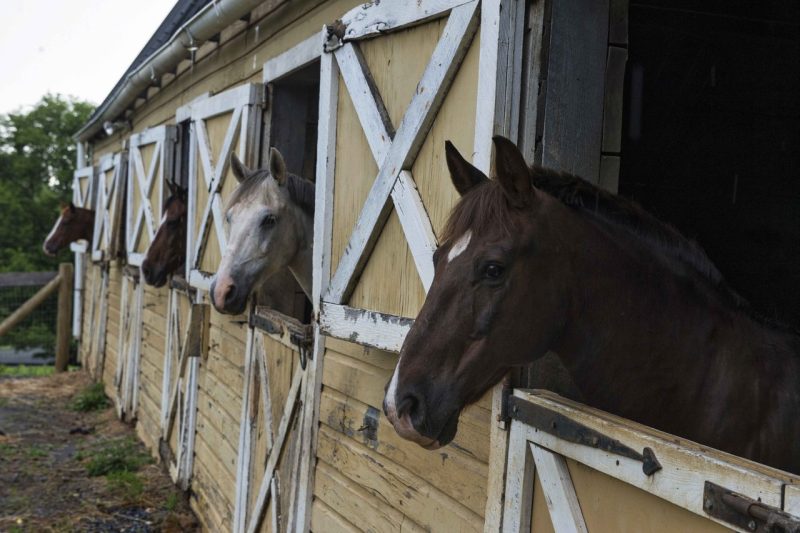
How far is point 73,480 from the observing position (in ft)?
21.2

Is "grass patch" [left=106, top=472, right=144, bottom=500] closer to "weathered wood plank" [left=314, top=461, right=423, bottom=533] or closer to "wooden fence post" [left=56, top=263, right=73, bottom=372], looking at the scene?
"weathered wood plank" [left=314, top=461, right=423, bottom=533]

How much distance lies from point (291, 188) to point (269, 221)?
0.23 m

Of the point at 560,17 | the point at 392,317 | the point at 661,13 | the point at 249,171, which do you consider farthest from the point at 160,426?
the point at 560,17

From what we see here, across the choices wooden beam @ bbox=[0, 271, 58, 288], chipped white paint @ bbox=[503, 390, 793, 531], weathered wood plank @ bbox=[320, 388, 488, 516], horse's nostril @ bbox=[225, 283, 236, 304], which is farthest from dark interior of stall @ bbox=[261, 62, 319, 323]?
wooden beam @ bbox=[0, 271, 58, 288]

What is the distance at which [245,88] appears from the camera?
182 inches

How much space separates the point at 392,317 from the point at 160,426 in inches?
199

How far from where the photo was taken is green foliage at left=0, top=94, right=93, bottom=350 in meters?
16.9

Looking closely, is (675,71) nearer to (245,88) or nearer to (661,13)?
(661,13)

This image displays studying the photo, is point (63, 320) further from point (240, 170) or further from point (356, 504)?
point (356, 504)

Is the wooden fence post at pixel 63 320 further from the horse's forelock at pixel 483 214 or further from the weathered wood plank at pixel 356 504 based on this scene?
the horse's forelock at pixel 483 214

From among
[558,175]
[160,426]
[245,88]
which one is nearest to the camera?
[558,175]

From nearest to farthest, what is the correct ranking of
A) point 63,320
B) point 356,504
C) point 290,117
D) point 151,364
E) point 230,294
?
point 356,504, point 230,294, point 290,117, point 151,364, point 63,320

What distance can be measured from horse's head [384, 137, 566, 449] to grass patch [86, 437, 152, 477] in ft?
18.7

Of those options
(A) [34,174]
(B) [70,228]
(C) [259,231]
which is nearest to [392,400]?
(C) [259,231]
